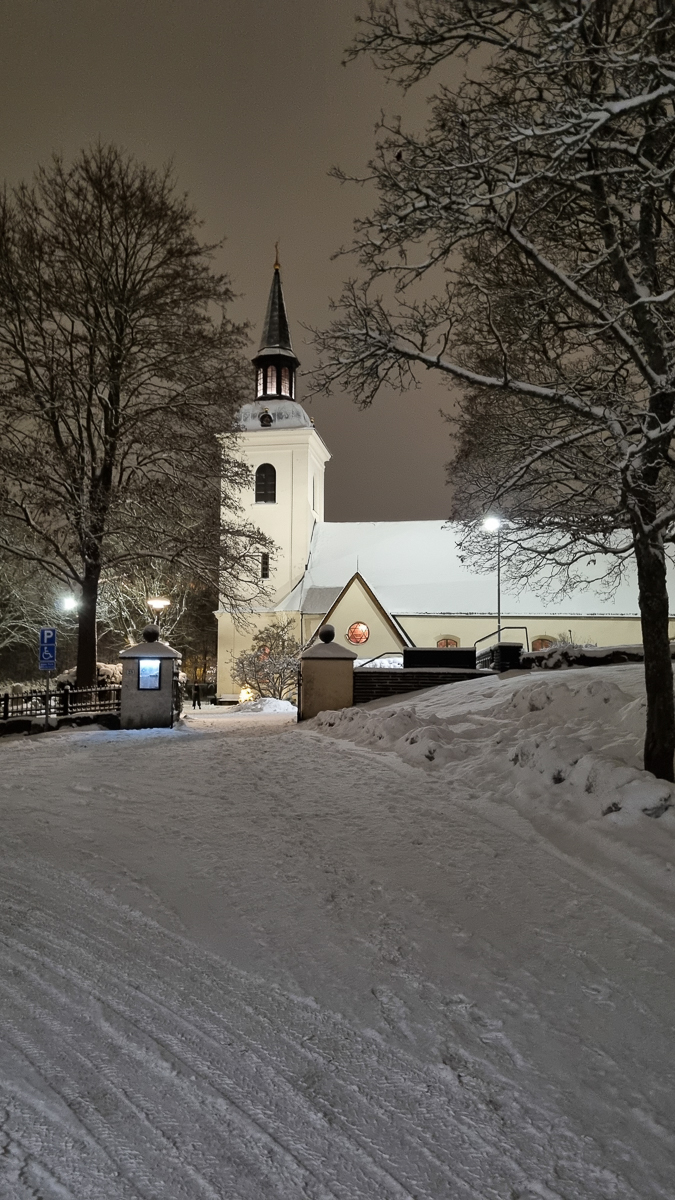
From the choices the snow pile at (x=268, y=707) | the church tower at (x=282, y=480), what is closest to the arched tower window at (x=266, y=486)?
the church tower at (x=282, y=480)

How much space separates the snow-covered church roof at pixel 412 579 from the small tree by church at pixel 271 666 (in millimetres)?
6448

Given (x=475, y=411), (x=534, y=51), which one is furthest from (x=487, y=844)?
(x=475, y=411)

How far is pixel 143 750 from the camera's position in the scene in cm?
1252

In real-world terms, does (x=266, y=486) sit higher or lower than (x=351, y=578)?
higher

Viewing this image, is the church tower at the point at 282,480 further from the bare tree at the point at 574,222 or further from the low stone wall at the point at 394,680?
the bare tree at the point at 574,222

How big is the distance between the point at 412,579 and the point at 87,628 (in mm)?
26963

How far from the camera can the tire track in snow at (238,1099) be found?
2629 millimetres

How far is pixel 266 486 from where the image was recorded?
155 ft

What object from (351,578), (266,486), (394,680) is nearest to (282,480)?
(266,486)

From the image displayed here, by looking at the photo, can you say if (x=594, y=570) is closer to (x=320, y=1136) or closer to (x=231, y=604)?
(x=231, y=604)

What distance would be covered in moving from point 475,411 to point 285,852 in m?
11.9

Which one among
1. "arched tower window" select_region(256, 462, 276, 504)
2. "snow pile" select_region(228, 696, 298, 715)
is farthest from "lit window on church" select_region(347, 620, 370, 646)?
"arched tower window" select_region(256, 462, 276, 504)

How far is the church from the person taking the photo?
1571 inches

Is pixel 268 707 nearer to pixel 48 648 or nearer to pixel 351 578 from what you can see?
pixel 351 578
